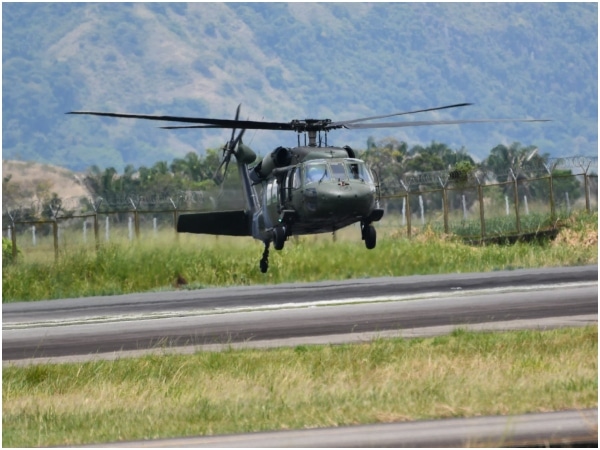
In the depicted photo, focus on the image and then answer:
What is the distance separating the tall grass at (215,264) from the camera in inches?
1902

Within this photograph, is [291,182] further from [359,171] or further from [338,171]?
[359,171]

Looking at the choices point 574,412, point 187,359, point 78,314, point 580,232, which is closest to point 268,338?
point 187,359

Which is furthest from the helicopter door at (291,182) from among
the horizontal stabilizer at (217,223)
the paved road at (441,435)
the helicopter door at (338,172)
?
the paved road at (441,435)

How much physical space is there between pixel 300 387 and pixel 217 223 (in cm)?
1022

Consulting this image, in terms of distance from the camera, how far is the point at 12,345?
1292 inches

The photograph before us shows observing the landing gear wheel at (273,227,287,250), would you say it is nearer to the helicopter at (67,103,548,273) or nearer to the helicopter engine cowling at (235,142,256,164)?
the helicopter at (67,103,548,273)

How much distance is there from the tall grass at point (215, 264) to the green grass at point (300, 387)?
66.8ft

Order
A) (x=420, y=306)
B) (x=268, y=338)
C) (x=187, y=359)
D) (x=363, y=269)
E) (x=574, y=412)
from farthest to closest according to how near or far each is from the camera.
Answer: (x=363, y=269)
(x=420, y=306)
(x=268, y=338)
(x=187, y=359)
(x=574, y=412)

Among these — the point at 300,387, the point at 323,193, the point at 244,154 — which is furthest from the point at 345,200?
the point at 244,154

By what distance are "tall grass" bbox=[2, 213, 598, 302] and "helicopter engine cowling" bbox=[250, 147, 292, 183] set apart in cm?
1760

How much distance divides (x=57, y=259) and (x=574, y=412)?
118 ft

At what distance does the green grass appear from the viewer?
58.5 ft

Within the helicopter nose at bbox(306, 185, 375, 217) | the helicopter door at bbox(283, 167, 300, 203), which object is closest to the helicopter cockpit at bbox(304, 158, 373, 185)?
the helicopter door at bbox(283, 167, 300, 203)

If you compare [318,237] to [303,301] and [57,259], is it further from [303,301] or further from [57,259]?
[303,301]
